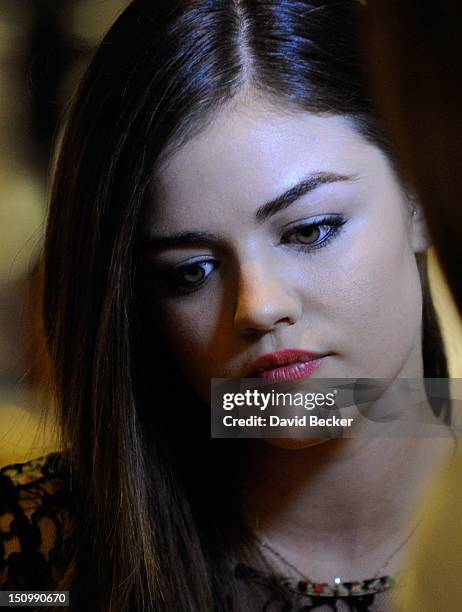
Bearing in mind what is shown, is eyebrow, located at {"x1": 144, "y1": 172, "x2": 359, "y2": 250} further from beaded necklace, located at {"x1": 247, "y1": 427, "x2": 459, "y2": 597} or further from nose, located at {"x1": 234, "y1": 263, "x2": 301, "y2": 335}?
beaded necklace, located at {"x1": 247, "y1": 427, "x2": 459, "y2": 597}

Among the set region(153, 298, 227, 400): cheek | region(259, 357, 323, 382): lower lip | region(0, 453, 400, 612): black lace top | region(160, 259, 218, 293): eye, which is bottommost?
region(0, 453, 400, 612): black lace top

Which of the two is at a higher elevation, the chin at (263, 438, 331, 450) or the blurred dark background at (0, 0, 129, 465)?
the blurred dark background at (0, 0, 129, 465)

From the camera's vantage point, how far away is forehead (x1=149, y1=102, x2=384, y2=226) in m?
0.67

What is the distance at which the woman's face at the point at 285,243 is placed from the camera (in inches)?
26.4

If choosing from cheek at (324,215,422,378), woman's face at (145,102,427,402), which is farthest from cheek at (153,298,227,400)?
cheek at (324,215,422,378)

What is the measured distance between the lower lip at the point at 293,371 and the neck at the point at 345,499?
90mm

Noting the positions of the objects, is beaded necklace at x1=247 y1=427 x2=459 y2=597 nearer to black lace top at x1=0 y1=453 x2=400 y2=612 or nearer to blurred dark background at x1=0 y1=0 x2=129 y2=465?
black lace top at x1=0 y1=453 x2=400 y2=612

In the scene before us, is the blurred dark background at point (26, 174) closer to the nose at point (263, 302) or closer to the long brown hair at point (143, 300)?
the long brown hair at point (143, 300)

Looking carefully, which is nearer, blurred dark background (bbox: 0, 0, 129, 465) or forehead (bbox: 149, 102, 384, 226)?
forehead (bbox: 149, 102, 384, 226)

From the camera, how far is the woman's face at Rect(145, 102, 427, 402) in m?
0.67

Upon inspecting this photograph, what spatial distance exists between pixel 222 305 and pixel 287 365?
7 centimetres

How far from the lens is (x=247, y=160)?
0.67 m

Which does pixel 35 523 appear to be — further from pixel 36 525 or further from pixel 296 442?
pixel 296 442

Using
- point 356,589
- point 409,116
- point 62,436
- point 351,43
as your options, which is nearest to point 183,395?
point 62,436
